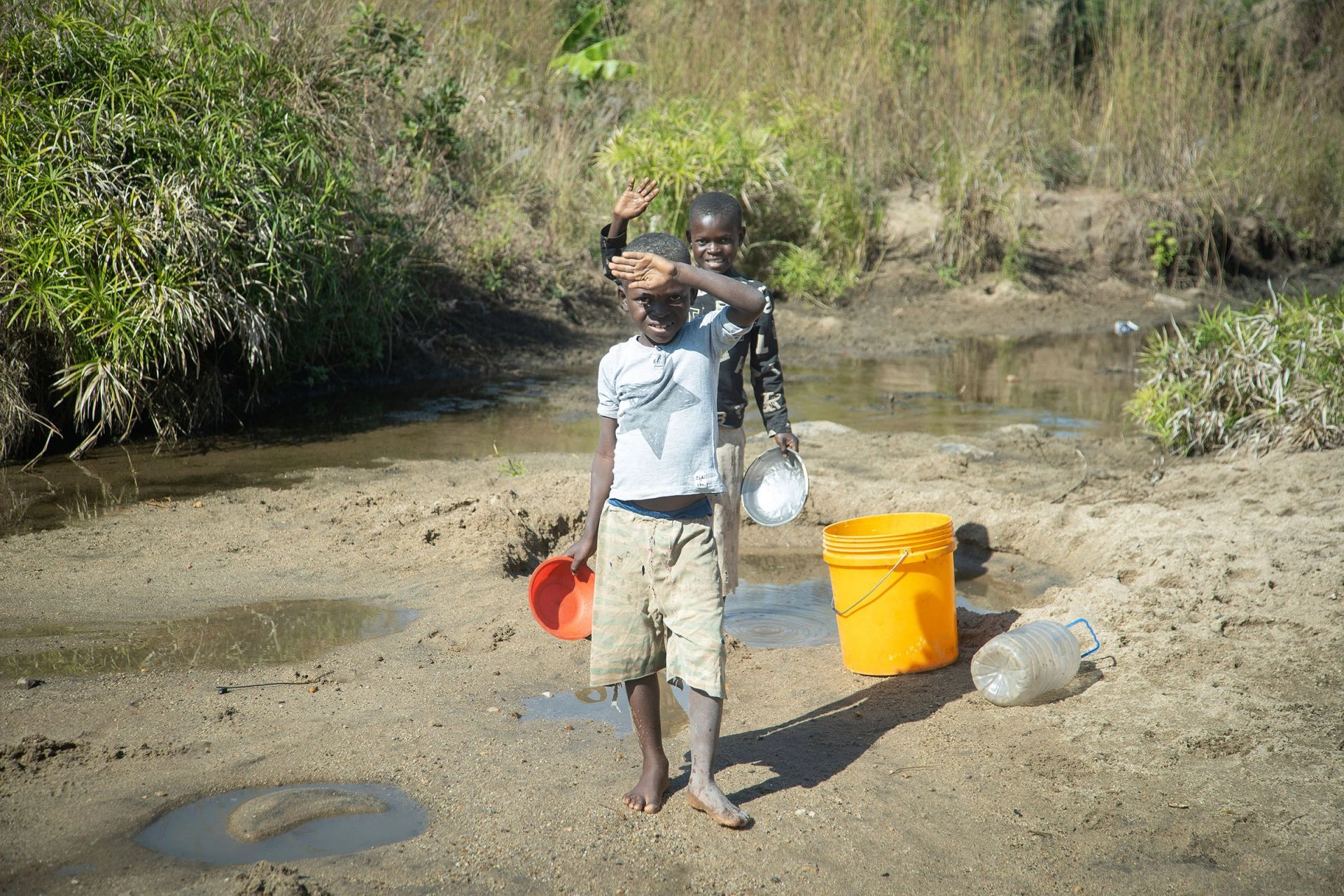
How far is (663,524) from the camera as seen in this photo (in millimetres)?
2926

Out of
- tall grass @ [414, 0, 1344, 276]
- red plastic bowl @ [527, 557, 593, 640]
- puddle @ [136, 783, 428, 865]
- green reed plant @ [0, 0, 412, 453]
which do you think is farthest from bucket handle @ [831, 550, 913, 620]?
tall grass @ [414, 0, 1344, 276]

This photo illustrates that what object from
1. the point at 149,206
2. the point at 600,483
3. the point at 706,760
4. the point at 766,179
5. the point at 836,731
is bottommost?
the point at 836,731

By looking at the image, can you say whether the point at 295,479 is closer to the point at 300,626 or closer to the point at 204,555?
the point at 204,555

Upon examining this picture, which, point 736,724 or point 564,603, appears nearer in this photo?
point 564,603

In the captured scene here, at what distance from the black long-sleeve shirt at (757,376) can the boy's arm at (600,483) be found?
0.79 m

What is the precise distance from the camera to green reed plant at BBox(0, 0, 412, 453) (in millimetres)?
6488

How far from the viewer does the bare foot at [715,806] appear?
2.84 metres

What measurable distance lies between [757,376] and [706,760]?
5.49ft

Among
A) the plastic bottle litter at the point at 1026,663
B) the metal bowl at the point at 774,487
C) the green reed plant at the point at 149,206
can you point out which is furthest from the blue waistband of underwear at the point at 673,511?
the green reed plant at the point at 149,206

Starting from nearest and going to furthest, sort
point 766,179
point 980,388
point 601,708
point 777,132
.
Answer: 1. point 601,708
2. point 980,388
3. point 766,179
4. point 777,132

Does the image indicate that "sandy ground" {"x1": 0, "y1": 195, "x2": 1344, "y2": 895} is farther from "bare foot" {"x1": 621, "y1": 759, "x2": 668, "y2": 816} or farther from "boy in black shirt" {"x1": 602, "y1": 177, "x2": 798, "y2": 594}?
"boy in black shirt" {"x1": 602, "y1": 177, "x2": 798, "y2": 594}

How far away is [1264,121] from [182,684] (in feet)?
51.1

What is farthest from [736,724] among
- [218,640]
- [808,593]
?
[218,640]

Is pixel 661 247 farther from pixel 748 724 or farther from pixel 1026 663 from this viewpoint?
pixel 1026 663
